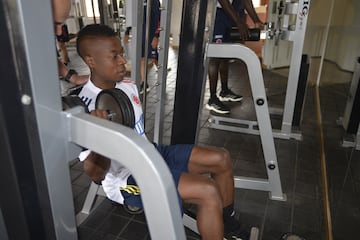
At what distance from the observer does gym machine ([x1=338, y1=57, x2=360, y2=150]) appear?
2.43 meters

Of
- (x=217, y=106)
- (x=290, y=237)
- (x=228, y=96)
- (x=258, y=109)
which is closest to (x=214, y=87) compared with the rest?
(x=217, y=106)

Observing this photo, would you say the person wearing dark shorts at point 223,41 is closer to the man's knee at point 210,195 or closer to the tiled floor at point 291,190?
the tiled floor at point 291,190

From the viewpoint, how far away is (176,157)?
138cm

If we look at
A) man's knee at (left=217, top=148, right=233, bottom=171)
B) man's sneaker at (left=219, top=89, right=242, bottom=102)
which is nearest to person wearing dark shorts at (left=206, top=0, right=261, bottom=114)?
man's sneaker at (left=219, top=89, right=242, bottom=102)

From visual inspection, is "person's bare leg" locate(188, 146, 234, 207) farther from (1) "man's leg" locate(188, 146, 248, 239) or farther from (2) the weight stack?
(2) the weight stack

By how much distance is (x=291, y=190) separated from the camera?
78.2 inches

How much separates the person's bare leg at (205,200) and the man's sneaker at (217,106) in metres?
2.13

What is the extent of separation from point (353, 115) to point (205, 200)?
1890 millimetres

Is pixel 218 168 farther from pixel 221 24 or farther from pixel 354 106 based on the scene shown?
pixel 354 106

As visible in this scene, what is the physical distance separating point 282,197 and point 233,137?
934 mm

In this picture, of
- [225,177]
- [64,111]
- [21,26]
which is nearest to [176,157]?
[225,177]

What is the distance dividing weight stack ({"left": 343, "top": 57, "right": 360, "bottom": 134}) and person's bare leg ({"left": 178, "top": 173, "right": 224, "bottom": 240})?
1.84 m

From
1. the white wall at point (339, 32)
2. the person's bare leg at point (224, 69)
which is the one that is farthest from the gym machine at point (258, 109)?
the person's bare leg at point (224, 69)

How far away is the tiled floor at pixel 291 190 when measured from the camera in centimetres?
164
